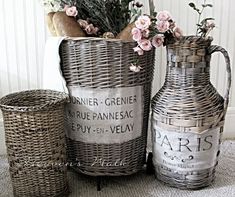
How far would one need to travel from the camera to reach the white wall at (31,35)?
6.81 feet

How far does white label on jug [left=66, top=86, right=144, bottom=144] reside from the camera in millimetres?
1703

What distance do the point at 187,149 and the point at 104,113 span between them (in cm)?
39

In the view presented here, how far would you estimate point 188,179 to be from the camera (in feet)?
5.82

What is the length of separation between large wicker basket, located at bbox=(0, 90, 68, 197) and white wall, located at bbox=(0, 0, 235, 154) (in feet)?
1.39

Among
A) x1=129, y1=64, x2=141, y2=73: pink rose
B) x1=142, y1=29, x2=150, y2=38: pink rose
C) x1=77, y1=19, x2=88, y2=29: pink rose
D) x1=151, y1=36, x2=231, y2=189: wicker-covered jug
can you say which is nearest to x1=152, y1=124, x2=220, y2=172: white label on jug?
x1=151, y1=36, x2=231, y2=189: wicker-covered jug

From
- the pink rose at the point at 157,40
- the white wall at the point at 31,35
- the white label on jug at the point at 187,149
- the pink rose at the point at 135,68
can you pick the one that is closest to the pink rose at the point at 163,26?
the pink rose at the point at 157,40

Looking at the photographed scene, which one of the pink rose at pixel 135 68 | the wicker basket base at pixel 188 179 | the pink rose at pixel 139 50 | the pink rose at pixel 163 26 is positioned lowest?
the wicker basket base at pixel 188 179

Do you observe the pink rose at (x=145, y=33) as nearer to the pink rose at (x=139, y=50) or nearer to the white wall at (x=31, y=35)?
the pink rose at (x=139, y=50)

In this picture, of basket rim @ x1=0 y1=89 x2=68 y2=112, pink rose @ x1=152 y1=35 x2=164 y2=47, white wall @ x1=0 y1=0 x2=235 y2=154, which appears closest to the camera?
basket rim @ x1=0 y1=89 x2=68 y2=112

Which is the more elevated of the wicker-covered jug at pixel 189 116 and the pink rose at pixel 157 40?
the pink rose at pixel 157 40

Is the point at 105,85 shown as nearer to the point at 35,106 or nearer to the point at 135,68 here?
the point at 135,68

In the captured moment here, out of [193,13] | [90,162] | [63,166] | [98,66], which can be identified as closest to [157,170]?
[90,162]

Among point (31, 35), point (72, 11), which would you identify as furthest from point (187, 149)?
point (31, 35)

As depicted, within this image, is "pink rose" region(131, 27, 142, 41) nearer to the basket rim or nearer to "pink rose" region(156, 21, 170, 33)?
"pink rose" region(156, 21, 170, 33)
